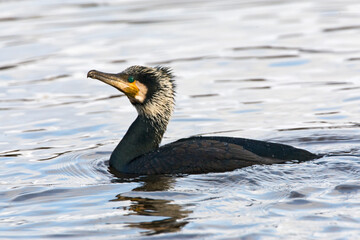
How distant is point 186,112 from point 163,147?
346cm

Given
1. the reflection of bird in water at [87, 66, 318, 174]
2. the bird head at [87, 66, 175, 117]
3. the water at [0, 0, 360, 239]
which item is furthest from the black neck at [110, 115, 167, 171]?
the water at [0, 0, 360, 239]

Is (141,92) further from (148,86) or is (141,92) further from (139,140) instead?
(139,140)

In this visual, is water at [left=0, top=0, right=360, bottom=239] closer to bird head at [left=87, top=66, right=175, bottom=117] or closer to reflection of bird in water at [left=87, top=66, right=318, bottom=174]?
reflection of bird in water at [left=87, top=66, right=318, bottom=174]

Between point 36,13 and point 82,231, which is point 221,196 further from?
point 36,13

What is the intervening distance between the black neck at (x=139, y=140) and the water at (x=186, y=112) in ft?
0.84

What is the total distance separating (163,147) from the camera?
9203 mm

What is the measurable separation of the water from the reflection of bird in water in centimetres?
19

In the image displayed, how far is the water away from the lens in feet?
24.2

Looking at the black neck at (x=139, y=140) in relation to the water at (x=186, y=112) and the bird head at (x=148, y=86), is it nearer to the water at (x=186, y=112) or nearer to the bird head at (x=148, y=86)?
the bird head at (x=148, y=86)

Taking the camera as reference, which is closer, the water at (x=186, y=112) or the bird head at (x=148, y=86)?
the water at (x=186, y=112)

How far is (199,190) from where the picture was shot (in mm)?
8258

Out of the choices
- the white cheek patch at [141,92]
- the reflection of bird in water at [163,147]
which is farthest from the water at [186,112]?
the white cheek patch at [141,92]

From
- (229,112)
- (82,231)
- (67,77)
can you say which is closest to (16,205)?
(82,231)

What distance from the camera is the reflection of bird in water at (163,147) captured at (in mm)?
8852
